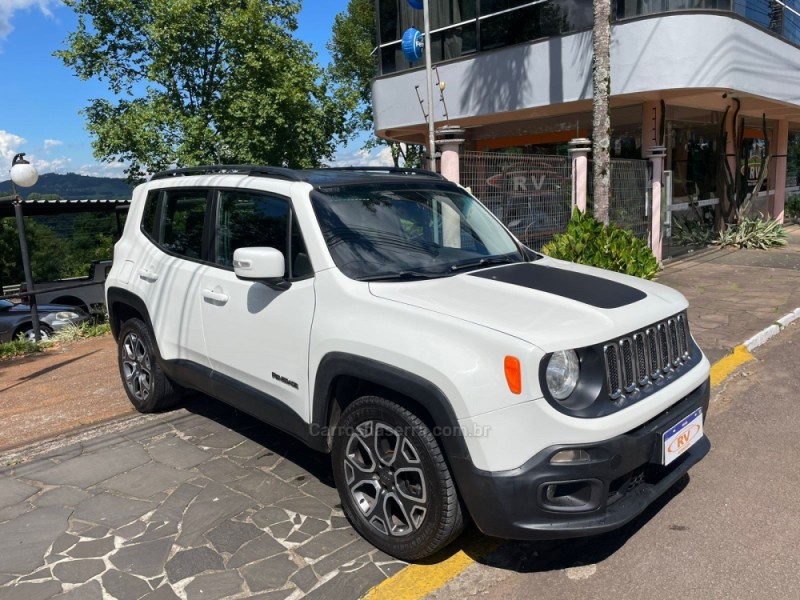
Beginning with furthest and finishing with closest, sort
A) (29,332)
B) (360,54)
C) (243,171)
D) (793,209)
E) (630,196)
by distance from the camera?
(360,54), (793,209), (29,332), (630,196), (243,171)

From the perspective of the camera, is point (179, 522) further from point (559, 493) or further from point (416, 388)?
point (559, 493)

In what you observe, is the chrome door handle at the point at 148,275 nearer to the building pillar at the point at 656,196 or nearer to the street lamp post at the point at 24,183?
the street lamp post at the point at 24,183

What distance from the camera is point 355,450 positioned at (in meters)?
3.03

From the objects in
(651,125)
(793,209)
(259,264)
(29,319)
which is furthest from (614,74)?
(793,209)

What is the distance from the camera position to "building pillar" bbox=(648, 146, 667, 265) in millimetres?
11059

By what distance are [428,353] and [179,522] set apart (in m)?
1.80

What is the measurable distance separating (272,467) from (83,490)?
3.72ft

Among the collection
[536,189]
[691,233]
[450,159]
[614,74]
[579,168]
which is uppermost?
Result: [614,74]

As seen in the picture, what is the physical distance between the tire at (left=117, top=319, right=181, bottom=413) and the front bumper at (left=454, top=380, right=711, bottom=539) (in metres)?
2.99

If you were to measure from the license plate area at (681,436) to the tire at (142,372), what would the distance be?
3490mm

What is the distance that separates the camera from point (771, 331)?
264 inches

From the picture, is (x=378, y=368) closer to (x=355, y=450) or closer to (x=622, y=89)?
(x=355, y=450)

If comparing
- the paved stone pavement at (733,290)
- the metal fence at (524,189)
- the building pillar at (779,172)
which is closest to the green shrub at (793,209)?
the building pillar at (779,172)

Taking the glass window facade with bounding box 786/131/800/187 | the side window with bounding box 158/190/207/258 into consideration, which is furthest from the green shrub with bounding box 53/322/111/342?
the glass window facade with bounding box 786/131/800/187
